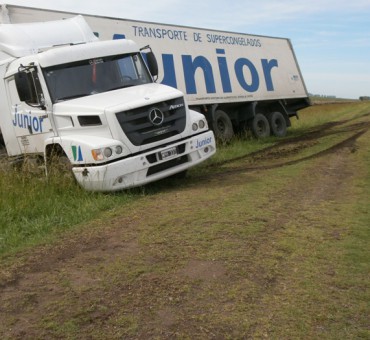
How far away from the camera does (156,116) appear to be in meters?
8.10

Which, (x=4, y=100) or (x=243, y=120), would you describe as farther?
(x=243, y=120)

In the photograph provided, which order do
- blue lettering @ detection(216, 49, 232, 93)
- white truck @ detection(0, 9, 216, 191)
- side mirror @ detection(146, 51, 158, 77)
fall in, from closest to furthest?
white truck @ detection(0, 9, 216, 191) → side mirror @ detection(146, 51, 158, 77) → blue lettering @ detection(216, 49, 232, 93)

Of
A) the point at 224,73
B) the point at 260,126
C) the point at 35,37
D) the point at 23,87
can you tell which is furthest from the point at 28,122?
the point at 260,126

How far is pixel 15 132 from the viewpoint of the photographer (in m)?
9.43

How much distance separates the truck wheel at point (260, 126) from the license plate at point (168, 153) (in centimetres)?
894

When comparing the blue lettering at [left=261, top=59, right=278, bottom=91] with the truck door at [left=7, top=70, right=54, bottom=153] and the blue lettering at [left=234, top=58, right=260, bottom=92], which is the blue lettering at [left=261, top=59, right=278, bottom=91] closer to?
the blue lettering at [left=234, top=58, right=260, bottom=92]

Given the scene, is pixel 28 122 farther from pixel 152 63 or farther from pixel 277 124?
pixel 277 124

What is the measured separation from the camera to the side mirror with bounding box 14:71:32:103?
8.34m

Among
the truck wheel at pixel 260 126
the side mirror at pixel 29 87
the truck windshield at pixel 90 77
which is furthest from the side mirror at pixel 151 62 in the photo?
the truck wheel at pixel 260 126

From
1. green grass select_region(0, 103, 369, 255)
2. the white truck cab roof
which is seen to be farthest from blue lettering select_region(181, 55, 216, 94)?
green grass select_region(0, 103, 369, 255)

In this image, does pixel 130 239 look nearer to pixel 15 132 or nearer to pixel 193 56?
pixel 15 132

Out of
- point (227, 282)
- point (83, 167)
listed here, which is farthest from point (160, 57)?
point (227, 282)

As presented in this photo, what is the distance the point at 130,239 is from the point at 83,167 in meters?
2.64

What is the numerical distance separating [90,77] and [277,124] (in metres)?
11.1
